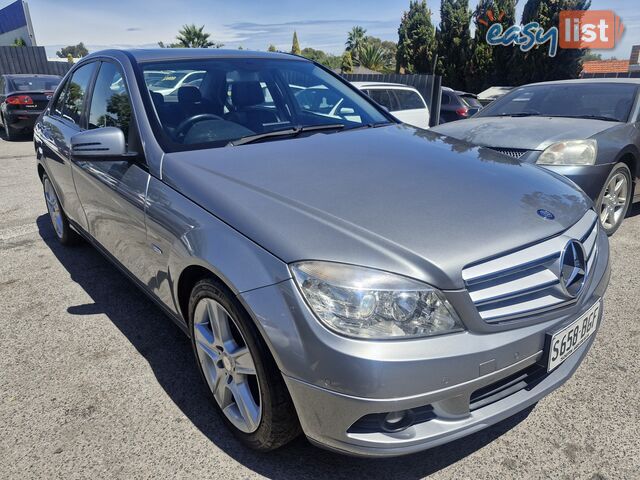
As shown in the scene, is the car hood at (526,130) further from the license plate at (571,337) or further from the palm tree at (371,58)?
the palm tree at (371,58)

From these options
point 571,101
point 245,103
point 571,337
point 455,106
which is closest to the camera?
point 571,337

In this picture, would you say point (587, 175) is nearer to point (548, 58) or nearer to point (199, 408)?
point (199, 408)

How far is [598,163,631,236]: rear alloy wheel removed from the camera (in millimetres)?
4367

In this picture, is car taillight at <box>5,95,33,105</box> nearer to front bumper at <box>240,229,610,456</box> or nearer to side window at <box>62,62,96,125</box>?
side window at <box>62,62,96,125</box>

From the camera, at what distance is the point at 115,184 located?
8.87 ft

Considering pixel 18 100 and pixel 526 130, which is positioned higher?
pixel 18 100

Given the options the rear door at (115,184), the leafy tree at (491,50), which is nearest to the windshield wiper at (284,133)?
the rear door at (115,184)

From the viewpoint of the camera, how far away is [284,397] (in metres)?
1.75

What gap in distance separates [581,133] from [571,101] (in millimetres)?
1096

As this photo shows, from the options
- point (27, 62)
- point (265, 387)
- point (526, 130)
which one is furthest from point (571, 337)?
point (27, 62)

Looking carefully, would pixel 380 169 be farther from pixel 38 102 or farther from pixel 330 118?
pixel 38 102

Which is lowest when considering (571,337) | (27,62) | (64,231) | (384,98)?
(64,231)

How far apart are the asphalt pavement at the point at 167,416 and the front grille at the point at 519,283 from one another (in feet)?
2.22

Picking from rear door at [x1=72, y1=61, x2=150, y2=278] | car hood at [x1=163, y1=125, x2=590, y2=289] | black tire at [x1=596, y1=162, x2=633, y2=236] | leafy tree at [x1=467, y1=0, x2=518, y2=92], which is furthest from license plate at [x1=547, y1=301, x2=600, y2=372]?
leafy tree at [x1=467, y1=0, x2=518, y2=92]
